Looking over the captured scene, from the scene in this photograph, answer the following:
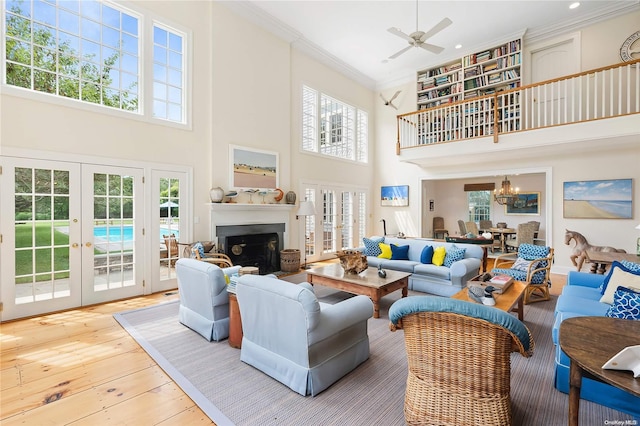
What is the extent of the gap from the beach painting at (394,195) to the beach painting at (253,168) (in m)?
3.92

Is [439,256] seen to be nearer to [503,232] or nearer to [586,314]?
[586,314]

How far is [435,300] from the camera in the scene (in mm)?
1661

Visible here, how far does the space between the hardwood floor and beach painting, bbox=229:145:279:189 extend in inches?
127

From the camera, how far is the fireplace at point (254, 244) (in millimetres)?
5734

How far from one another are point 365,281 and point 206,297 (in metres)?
2.01

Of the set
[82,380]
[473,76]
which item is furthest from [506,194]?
[82,380]

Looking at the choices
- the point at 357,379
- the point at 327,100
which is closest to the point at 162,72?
the point at 327,100

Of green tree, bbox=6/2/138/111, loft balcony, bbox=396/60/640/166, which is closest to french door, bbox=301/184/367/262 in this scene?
loft balcony, bbox=396/60/640/166

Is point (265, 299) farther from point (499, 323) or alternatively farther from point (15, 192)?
point (15, 192)

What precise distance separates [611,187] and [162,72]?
8722mm

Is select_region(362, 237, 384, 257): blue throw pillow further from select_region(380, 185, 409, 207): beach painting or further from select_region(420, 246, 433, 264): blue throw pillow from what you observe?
select_region(380, 185, 409, 207): beach painting

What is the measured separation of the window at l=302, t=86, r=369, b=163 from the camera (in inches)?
300

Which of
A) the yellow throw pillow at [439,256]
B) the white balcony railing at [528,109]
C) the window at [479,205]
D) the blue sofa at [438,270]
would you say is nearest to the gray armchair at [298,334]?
the blue sofa at [438,270]

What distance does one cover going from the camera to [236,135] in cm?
587
